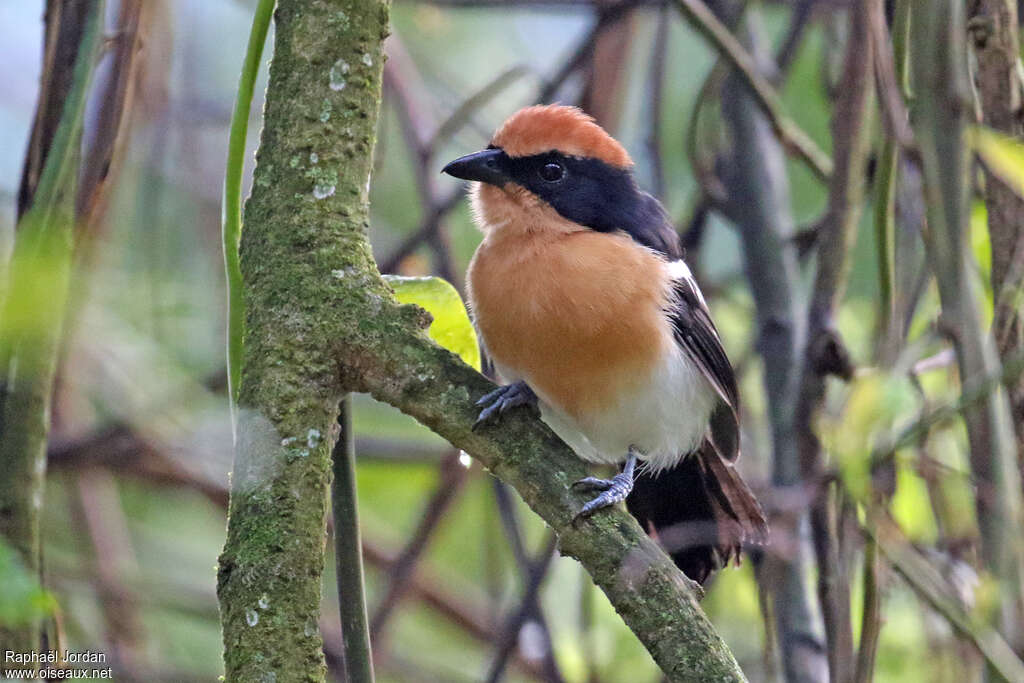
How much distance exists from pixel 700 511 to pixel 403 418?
2.24 m

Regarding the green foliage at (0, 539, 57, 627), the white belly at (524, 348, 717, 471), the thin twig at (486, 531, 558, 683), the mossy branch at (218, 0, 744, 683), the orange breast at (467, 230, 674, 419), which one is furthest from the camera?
the thin twig at (486, 531, 558, 683)

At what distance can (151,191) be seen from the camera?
4113 millimetres

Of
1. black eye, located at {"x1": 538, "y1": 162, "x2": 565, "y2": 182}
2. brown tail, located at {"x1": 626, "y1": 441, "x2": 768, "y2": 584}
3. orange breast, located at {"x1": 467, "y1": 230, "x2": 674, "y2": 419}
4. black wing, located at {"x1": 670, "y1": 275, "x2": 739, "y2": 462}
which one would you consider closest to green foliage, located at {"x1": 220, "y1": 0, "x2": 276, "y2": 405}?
orange breast, located at {"x1": 467, "y1": 230, "x2": 674, "y2": 419}

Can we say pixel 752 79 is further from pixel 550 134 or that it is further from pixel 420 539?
pixel 420 539

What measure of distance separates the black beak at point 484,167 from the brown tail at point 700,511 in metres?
0.92

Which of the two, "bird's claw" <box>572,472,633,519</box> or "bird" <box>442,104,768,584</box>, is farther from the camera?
"bird" <box>442,104,768,584</box>

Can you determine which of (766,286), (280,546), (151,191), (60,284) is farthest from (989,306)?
(151,191)

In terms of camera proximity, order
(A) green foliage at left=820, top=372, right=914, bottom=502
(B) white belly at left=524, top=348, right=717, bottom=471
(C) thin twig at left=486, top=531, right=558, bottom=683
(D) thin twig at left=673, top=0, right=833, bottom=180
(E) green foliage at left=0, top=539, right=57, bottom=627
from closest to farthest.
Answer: (E) green foliage at left=0, top=539, right=57, bottom=627 → (A) green foliage at left=820, top=372, right=914, bottom=502 → (B) white belly at left=524, top=348, right=717, bottom=471 → (D) thin twig at left=673, top=0, right=833, bottom=180 → (C) thin twig at left=486, top=531, right=558, bottom=683

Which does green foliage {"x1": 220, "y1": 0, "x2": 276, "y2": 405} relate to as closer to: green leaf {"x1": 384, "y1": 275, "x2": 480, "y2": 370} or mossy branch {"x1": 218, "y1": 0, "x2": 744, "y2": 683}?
mossy branch {"x1": 218, "y1": 0, "x2": 744, "y2": 683}

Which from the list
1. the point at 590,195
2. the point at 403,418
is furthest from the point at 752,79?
the point at 403,418

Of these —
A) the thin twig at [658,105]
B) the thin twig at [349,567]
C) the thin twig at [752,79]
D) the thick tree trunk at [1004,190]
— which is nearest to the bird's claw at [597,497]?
the thin twig at [349,567]

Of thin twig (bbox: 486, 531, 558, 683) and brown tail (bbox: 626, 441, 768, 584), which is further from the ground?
brown tail (bbox: 626, 441, 768, 584)

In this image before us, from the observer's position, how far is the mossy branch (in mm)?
1654

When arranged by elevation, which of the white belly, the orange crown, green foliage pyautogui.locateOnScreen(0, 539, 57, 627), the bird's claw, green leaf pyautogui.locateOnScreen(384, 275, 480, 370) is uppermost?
the orange crown
